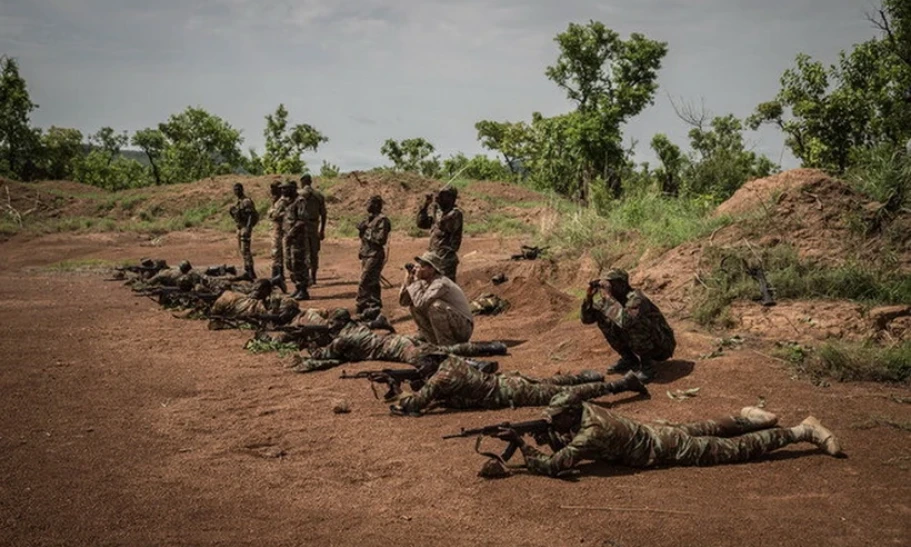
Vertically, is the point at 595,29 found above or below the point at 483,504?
above

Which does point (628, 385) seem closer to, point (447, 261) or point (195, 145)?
point (447, 261)

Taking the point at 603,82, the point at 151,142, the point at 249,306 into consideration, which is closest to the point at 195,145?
the point at 151,142

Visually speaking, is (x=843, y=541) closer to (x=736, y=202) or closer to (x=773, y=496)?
(x=773, y=496)

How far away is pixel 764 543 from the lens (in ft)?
12.5

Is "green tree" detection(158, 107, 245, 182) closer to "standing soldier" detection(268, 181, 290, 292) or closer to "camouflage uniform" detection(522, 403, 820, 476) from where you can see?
"standing soldier" detection(268, 181, 290, 292)

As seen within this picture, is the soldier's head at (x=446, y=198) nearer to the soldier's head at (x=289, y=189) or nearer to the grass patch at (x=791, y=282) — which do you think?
the grass patch at (x=791, y=282)

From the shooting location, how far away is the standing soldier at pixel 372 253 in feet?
33.5

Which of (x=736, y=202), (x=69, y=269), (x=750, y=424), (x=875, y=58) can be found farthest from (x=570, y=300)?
(x=875, y=58)

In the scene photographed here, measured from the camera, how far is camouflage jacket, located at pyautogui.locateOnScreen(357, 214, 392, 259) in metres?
10.2

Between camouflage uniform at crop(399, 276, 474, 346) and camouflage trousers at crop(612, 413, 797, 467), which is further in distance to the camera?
camouflage uniform at crop(399, 276, 474, 346)

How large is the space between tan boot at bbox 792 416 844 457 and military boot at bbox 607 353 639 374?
215 centimetres

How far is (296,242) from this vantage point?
12023 mm

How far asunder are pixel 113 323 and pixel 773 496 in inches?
366

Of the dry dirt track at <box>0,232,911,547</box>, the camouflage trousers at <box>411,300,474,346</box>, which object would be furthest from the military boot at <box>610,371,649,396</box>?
the camouflage trousers at <box>411,300,474,346</box>
